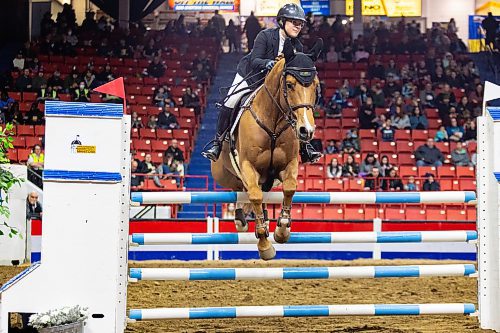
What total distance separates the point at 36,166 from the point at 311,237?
9442 millimetres

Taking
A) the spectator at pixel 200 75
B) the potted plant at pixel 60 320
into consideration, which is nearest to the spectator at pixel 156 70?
the spectator at pixel 200 75

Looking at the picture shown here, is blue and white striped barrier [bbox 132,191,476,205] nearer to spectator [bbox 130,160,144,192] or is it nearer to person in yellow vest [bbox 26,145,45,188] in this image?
person in yellow vest [bbox 26,145,45,188]

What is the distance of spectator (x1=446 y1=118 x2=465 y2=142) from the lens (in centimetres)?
1780

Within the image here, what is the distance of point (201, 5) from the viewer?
2795cm

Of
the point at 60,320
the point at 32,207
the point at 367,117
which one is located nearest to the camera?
the point at 60,320

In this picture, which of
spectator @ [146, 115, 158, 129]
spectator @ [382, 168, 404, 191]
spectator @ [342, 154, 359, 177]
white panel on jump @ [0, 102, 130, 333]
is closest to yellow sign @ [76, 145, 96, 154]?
white panel on jump @ [0, 102, 130, 333]

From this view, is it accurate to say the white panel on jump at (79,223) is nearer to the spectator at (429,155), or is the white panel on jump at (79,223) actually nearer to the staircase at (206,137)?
the staircase at (206,137)

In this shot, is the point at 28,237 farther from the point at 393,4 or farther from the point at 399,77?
the point at 393,4

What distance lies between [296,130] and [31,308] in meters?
2.15

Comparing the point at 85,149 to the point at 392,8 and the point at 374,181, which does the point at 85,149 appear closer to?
the point at 374,181

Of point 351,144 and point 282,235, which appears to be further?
point 351,144

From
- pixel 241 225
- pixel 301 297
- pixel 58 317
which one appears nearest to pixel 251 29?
pixel 301 297

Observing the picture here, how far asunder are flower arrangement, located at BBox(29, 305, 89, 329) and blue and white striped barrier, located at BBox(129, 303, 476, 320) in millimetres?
573

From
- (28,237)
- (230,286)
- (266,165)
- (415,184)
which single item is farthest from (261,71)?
(415,184)
